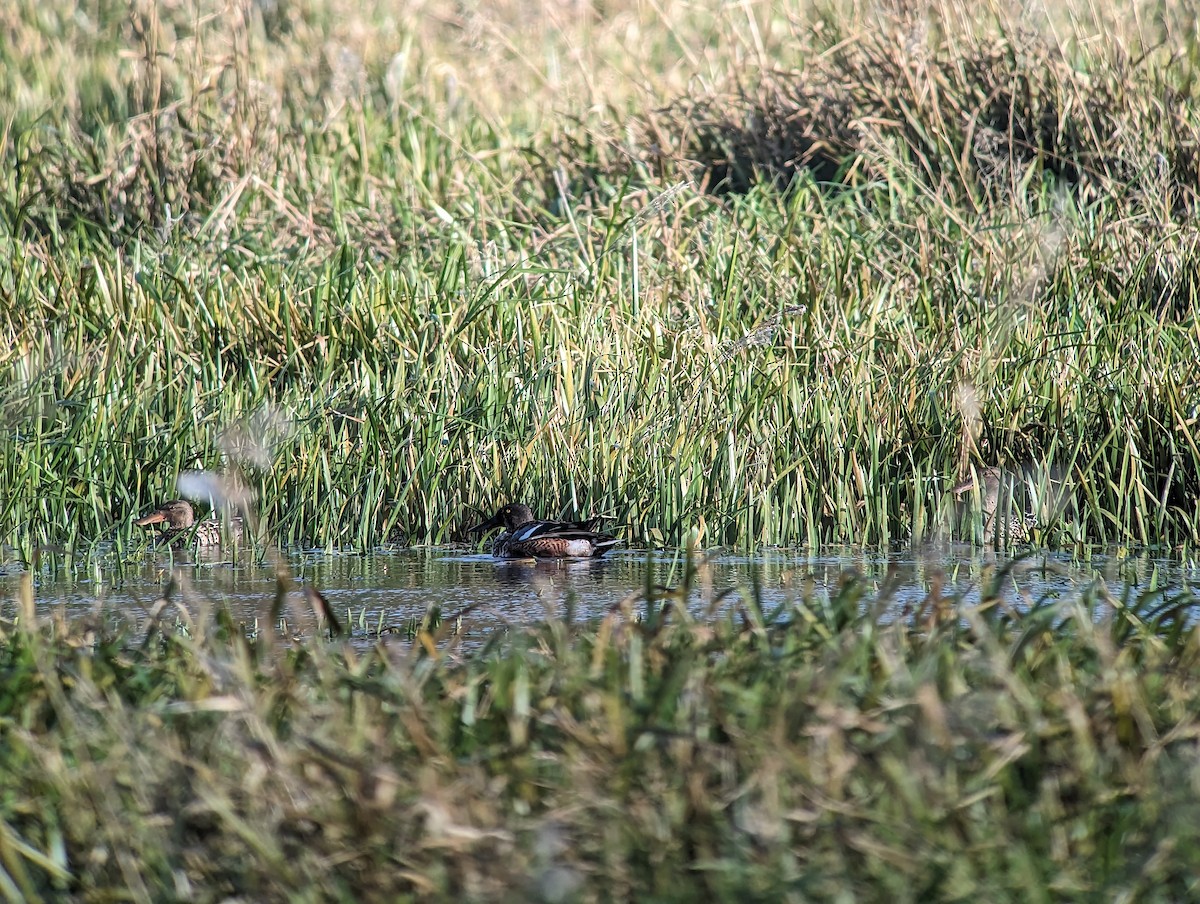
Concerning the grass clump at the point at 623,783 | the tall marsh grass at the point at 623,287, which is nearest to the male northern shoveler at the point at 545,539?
the tall marsh grass at the point at 623,287

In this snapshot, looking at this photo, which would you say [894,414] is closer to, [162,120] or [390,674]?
[390,674]

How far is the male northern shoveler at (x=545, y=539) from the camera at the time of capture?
5395mm

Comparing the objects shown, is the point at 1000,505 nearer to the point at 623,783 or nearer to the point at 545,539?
the point at 545,539

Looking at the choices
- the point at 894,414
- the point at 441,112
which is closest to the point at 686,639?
the point at 894,414

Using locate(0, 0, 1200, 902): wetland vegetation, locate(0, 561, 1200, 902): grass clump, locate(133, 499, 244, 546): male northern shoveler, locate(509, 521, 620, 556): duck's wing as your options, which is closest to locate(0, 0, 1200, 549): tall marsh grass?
locate(0, 0, 1200, 902): wetland vegetation

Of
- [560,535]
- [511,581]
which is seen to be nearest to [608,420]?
[560,535]

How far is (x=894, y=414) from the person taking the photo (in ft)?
19.6

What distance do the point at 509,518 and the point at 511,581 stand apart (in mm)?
496

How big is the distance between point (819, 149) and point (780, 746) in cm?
681

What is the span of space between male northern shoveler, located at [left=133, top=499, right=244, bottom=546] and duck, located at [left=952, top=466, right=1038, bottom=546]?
101 inches

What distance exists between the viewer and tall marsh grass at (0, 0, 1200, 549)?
5.83 meters

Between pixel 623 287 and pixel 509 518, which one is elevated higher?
pixel 623 287

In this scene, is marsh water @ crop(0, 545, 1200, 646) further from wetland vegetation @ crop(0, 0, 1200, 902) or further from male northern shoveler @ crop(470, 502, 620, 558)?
wetland vegetation @ crop(0, 0, 1200, 902)

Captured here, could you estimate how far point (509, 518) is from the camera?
18.7ft
